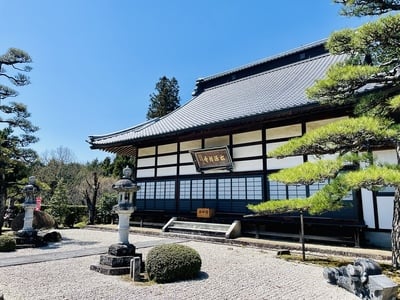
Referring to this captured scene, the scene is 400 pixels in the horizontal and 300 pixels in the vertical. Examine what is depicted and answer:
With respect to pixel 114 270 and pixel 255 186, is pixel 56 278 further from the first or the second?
pixel 255 186

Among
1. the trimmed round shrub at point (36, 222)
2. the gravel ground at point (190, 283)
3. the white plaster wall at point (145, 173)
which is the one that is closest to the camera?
the gravel ground at point (190, 283)

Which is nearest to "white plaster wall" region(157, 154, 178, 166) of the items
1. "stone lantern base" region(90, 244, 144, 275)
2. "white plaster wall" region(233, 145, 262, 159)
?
"white plaster wall" region(233, 145, 262, 159)

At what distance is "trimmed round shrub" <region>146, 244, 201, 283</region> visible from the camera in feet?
18.0

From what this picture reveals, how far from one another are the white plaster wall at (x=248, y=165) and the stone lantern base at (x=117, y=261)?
250 inches

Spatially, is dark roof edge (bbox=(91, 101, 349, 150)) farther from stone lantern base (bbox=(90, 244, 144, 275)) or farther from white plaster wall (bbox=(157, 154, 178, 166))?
stone lantern base (bbox=(90, 244, 144, 275))

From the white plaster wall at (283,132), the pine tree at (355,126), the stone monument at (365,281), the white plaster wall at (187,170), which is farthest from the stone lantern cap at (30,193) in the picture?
the stone monument at (365,281)

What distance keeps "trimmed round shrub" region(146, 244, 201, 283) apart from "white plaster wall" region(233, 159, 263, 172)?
6.22m

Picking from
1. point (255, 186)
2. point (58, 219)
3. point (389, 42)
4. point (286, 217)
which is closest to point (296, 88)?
point (255, 186)

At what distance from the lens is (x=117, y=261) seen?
6.24 m

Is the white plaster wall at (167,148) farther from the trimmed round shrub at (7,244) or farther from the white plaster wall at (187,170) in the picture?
the trimmed round shrub at (7,244)

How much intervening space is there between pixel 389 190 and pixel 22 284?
9.40m

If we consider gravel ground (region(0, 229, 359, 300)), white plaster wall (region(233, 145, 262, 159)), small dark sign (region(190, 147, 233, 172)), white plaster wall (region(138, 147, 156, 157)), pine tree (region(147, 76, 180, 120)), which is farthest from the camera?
pine tree (region(147, 76, 180, 120))

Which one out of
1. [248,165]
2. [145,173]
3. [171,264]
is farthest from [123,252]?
[145,173]

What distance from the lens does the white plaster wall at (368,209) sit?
8703 mm
